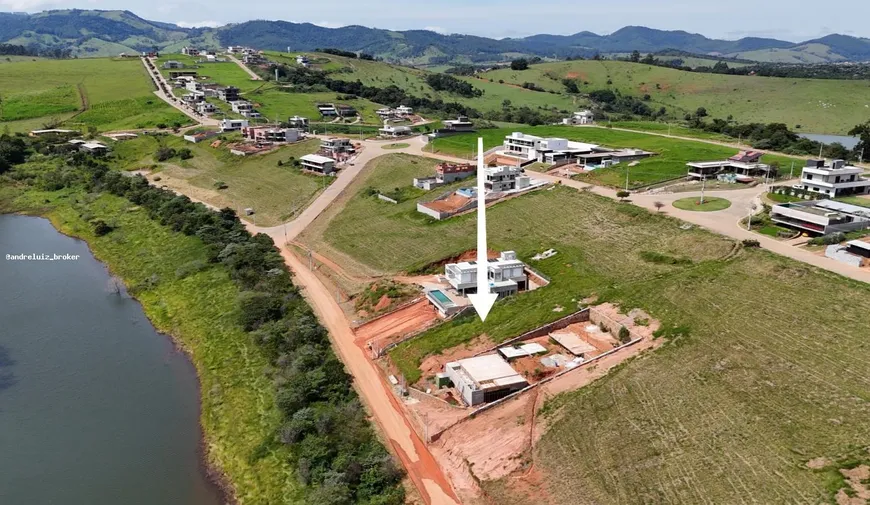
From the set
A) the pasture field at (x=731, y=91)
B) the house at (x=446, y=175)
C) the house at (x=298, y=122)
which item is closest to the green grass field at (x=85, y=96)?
the house at (x=298, y=122)

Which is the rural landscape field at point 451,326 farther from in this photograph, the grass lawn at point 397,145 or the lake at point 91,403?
the grass lawn at point 397,145

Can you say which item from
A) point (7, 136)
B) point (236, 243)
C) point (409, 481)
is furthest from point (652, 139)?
point (7, 136)

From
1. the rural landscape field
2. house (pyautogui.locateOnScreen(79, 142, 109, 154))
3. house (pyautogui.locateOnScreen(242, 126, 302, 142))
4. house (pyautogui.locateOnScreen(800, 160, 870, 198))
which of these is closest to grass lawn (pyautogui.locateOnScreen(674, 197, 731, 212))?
the rural landscape field

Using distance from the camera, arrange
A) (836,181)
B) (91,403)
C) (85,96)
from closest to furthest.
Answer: (91,403)
(836,181)
(85,96)
